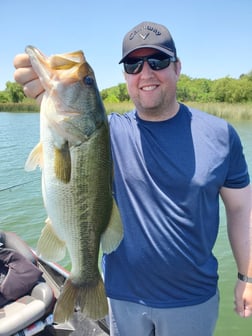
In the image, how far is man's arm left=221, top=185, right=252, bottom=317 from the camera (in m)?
2.30

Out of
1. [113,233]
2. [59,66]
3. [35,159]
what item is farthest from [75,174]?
[59,66]

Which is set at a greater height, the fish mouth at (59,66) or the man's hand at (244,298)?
the fish mouth at (59,66)

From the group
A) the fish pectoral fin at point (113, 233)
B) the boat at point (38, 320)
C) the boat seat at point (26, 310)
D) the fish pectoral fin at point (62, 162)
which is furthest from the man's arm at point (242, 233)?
the boat seat at point (26, 310)

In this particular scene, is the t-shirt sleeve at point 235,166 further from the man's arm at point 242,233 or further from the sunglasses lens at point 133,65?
the sunglasses lens at point 133,65

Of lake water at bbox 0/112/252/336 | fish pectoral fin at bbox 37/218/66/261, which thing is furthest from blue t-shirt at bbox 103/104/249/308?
lake water at bbox 0/112/252/336

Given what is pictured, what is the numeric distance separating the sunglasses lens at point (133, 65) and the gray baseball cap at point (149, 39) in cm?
4

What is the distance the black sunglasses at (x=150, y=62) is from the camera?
6.98 feet

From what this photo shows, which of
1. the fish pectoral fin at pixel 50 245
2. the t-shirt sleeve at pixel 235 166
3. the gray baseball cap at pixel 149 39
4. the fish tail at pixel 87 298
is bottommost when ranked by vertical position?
the fish tail at pixel 87 298

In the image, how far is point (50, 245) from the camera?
1944 millimetres

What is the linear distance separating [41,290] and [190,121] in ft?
7.45

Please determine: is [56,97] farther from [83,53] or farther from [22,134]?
[22,134]

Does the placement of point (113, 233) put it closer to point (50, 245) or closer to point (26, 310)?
point (50, 245)

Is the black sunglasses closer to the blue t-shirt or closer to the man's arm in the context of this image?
the blue t-shirt

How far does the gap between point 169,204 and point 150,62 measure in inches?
32.8
